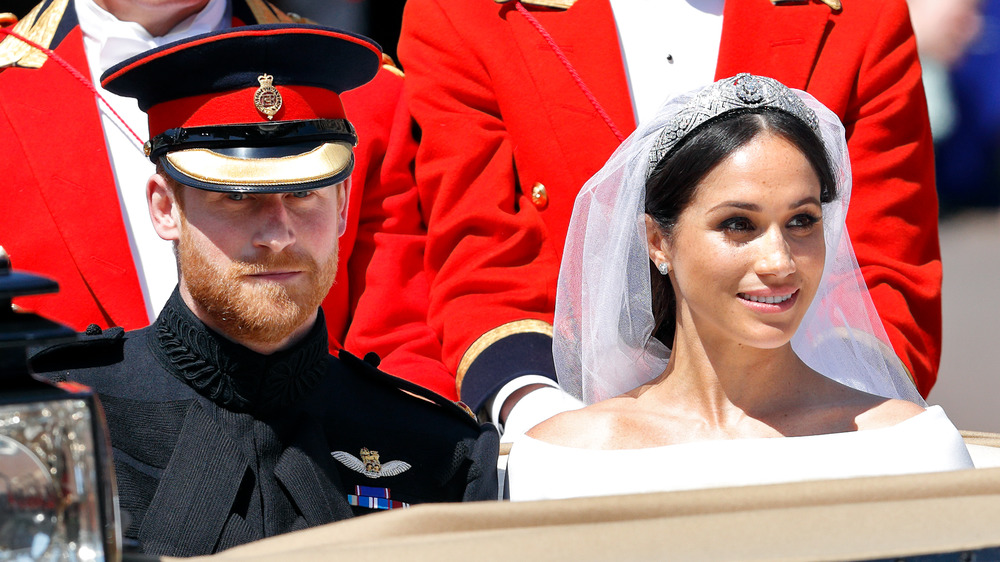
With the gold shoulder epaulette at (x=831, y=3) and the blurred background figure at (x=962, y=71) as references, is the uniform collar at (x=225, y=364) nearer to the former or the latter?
the gold shoulder epaulette at (x=831, y=3)

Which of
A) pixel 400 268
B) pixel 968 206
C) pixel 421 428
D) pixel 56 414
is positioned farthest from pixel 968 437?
pixel 968 206

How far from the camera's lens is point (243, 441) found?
196 cm

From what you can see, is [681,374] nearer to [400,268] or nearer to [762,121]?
[762,121]

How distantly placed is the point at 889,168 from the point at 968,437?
72cm

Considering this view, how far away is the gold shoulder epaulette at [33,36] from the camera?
2.64 meters

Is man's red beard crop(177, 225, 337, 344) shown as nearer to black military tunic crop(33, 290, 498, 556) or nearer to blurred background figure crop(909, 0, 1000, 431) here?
black military tunic crop(33, 290, 498, 556)

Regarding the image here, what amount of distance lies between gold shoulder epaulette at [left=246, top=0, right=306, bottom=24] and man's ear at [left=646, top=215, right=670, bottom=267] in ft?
3.97

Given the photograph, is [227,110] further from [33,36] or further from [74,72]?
[33,36]

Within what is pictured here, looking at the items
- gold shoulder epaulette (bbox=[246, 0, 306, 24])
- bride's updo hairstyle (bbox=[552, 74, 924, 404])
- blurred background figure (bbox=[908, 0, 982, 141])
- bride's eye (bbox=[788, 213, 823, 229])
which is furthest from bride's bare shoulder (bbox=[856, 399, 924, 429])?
blurred background figure (bbox=[908, 0, 982, 141])

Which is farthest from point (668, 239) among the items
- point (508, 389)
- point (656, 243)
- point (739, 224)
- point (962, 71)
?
point (962, 71)

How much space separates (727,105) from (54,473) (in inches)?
50.9

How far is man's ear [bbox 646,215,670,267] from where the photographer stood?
80.2 inches

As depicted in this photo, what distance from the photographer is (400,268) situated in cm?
269

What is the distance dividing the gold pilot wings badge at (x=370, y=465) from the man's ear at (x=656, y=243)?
0.58 meters
